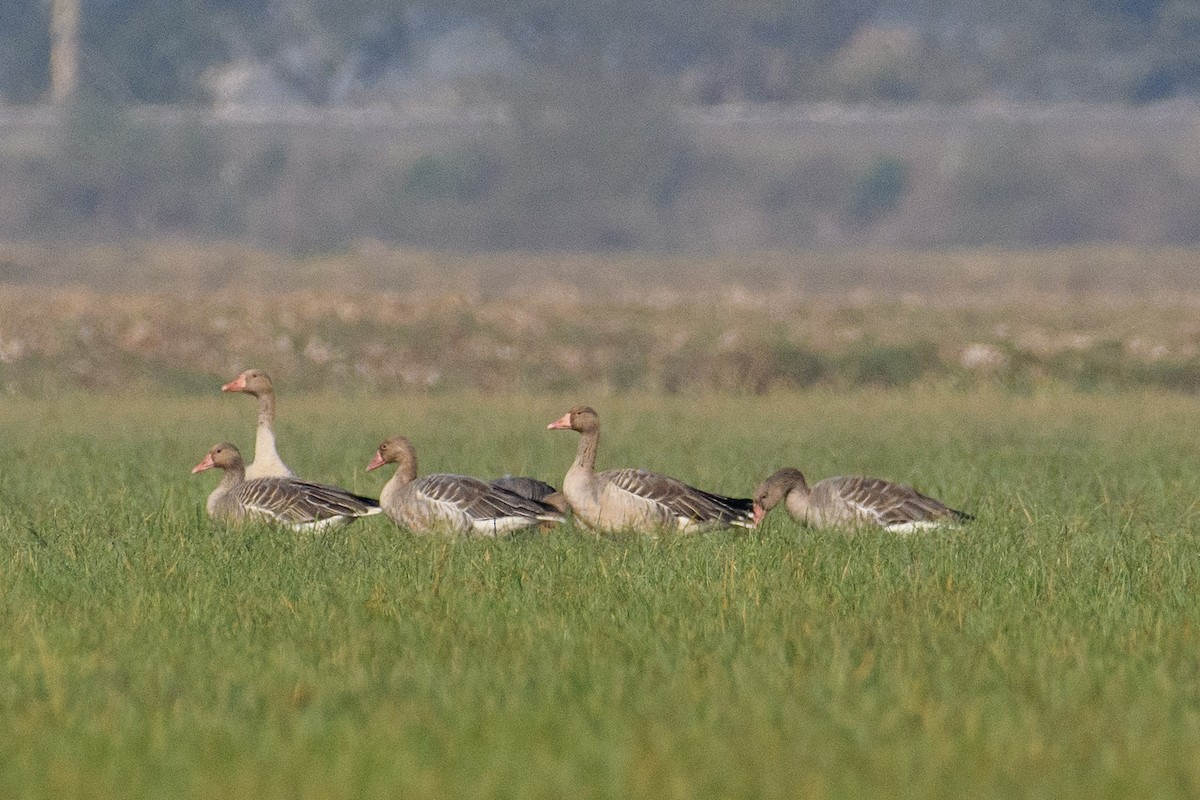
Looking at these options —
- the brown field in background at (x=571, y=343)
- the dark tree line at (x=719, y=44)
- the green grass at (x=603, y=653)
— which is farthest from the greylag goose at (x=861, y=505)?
the dark tree line at (x=719, y=44)

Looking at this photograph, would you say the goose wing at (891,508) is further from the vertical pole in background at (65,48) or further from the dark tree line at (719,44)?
the dark tree line at (719,44)

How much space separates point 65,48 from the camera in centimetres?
8206

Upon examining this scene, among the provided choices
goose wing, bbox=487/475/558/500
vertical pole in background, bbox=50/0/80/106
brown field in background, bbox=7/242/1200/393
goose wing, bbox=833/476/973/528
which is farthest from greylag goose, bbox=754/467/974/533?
vertical pole in background, bbox=50/0/80/106

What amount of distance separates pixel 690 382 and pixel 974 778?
→ 71.9 ft

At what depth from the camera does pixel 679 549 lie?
1193cm

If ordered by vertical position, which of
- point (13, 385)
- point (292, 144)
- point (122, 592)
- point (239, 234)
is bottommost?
point (122, 592)

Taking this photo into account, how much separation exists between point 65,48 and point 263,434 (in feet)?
233

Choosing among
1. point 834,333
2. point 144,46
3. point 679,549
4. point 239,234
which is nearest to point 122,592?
point 679,549

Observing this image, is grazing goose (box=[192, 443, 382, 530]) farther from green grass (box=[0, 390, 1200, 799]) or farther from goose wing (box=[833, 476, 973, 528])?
goose wing (box=[833, 476, 973, 528])

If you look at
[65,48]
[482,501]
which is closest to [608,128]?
[65,48]

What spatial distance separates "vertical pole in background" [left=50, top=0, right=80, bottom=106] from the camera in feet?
267

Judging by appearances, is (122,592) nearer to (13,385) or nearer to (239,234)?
(13,385)

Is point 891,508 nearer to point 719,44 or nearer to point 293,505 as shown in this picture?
point 293,505

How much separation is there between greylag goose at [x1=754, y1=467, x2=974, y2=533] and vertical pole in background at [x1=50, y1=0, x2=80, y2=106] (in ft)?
231
